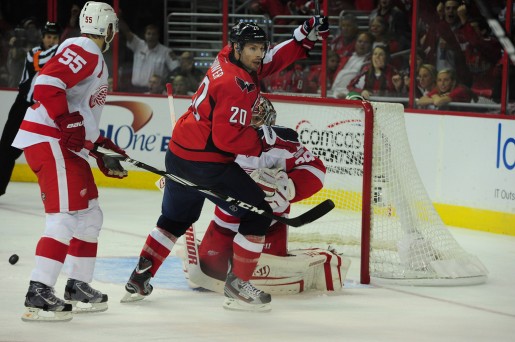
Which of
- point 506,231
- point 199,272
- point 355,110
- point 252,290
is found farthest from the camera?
point 506,231

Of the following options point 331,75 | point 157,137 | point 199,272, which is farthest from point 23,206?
point 199,272

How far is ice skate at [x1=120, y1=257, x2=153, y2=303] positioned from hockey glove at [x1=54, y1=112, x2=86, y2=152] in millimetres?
717

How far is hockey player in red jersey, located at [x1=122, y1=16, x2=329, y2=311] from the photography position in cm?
455

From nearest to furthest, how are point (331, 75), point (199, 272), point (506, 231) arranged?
point (199, 272), point (506, 231), point (331, 75)

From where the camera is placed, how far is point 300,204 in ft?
24.6

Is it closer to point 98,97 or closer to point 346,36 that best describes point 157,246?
point 98,97

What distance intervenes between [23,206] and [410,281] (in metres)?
3.59

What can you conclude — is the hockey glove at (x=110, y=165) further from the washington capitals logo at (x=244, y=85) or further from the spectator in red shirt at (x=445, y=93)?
the spectator in red shirt at (x=445, y=93)

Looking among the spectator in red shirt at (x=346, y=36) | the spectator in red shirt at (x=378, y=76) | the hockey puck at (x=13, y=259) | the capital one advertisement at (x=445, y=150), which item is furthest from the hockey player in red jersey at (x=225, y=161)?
the spectator in red shirt at (x=346, y=36)

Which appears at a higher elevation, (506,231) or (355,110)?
(355,110)

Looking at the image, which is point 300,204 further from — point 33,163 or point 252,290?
point 33,163

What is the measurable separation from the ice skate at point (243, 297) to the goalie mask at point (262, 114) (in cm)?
68

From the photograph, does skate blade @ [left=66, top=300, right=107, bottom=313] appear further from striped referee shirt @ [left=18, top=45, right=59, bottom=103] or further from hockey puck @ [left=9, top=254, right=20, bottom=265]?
striped referee shirt @ [left=18, top=45, right=59, bottom=103]

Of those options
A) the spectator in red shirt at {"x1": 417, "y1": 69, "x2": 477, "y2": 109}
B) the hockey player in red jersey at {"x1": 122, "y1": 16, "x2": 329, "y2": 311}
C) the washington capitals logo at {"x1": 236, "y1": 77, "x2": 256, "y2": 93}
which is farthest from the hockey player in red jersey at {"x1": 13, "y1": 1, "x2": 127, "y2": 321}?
the spectator in red shirt at {"x1": 417, "y1": 69, "x2": 477, "y2": 109}
